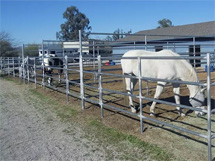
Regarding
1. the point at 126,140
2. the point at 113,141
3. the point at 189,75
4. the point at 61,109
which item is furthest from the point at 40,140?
the point at 189,75

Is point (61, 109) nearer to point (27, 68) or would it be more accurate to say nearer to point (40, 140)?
point (40, 140)

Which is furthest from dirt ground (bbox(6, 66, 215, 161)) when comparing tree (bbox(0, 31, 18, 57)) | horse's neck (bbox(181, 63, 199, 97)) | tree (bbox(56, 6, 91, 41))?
tree (bbox(56, 6, 91, 41))

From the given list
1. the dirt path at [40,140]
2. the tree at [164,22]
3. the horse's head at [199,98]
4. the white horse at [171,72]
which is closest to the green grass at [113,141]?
the dirt path at [40,140]

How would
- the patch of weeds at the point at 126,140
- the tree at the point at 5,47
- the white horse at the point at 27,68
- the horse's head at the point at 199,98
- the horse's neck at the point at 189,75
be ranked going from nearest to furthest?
the patch of weeds at the point at 126,140, the horse's head at the point at 199,98, the horse's neck at the point at 189,75, the white horse at the point at 27,68, the tree at the point at 5,47

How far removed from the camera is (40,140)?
3846 mm

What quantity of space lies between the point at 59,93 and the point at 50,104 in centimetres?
160

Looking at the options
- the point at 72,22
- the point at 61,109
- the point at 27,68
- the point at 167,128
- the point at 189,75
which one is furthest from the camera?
the point at 72,22

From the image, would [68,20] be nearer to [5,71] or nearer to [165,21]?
[165,21]

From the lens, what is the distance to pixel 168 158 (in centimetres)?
297

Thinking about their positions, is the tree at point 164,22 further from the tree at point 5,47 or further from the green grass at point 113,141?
the green grass at point 113,141

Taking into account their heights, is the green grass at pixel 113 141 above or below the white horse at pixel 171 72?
below

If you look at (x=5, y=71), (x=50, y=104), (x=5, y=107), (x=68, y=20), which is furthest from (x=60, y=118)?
(x=68, y=20)

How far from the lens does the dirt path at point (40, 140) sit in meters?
3.24

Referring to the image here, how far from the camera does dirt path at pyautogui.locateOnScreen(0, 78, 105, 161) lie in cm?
324
